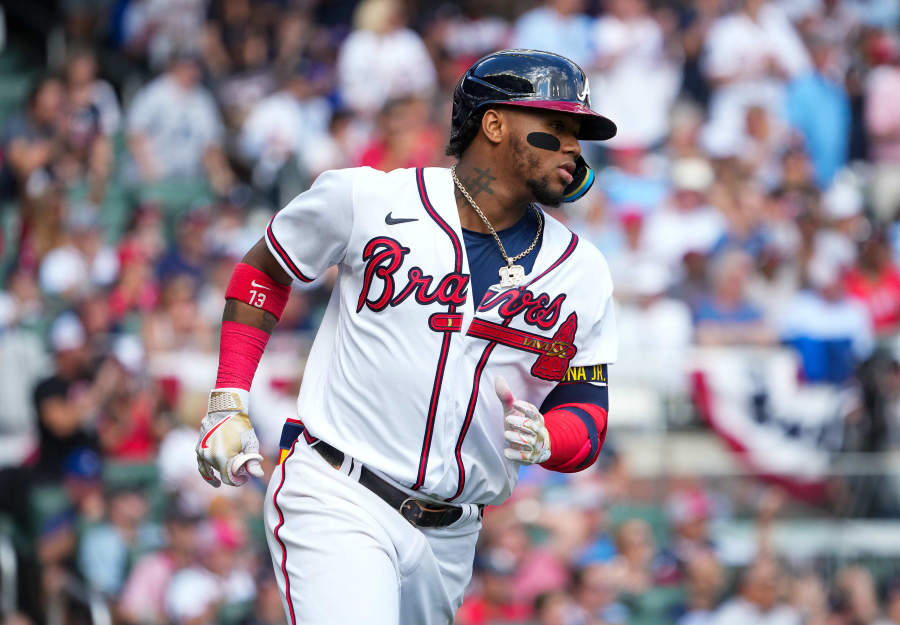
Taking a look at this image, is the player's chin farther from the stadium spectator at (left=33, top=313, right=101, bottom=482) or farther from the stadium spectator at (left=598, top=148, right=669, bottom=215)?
the stadium spectator at (left=598, top=148, right=669, bottom=215)

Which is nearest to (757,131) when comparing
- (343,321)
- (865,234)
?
(865,234)

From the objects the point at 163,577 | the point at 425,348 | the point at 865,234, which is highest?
the point at 865,234

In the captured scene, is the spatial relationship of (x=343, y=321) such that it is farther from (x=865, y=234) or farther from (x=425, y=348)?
(x=865, y=234)

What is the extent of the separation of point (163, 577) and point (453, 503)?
4632 mm

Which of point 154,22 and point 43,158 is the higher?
point 154,22

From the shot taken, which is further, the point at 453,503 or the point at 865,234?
the point at 865,234

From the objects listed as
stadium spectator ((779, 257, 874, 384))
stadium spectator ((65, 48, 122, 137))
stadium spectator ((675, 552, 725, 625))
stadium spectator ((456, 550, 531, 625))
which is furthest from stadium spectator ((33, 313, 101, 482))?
stadium spectator ((779, 257, 874, 384))

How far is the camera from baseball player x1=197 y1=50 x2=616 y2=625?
407 cm

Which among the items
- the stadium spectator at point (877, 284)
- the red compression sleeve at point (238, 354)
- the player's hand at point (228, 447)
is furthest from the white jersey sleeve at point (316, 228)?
the stadium spectator at point (877, 284)

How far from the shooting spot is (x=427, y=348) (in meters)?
4.11

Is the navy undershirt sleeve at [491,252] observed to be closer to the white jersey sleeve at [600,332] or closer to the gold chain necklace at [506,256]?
the gold chain necklace at [506,256]

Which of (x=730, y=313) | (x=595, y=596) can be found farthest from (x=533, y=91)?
(x=730, y=313)

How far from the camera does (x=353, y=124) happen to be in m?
12.2

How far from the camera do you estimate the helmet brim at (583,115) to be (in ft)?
13.5
